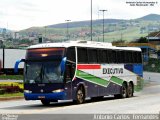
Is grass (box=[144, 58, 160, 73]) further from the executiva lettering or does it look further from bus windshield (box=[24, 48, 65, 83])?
bus windshield (box=[24, 48, 65, 83])

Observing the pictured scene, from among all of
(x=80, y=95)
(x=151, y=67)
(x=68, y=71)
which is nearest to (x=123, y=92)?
(x=80, y=95)

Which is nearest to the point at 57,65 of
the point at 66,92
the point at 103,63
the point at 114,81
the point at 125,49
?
the point at 66,92

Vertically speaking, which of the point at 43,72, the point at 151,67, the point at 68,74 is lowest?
the point at 151,67

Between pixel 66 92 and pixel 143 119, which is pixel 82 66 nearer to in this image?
pixel 66 92

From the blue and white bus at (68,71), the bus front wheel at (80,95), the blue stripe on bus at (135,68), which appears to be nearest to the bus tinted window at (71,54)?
the blue and white bus at (68,71)

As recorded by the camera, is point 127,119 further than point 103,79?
No

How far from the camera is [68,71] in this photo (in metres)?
25.4

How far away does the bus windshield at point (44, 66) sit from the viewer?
82.0 feet

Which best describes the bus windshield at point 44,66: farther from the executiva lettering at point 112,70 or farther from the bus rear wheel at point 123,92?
the bus rear wheel at point 123,92

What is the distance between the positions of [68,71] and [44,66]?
1.16 metres

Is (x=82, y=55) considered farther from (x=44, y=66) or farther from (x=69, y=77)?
(x=44, y=66)

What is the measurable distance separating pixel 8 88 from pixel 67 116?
17.3 metres

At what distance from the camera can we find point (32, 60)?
25.7 metres

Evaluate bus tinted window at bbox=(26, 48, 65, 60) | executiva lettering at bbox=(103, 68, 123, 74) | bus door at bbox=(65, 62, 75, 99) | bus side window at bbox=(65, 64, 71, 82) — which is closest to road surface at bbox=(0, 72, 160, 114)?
bus door at bbox=(65, 62, 75, 99)
